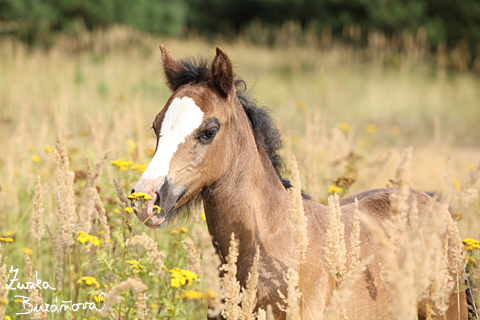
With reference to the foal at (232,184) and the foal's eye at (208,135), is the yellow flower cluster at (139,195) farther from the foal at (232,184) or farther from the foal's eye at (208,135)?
the foal's eye at (208,135)

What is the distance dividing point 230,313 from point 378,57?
11.3 meters

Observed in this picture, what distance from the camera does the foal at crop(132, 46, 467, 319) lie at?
2176mm

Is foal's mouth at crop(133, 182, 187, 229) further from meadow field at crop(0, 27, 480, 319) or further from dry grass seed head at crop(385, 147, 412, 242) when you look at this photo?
dry grass seed head at crop(385, 147, 412, 242)

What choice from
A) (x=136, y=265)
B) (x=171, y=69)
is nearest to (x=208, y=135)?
(x=171, y=69)

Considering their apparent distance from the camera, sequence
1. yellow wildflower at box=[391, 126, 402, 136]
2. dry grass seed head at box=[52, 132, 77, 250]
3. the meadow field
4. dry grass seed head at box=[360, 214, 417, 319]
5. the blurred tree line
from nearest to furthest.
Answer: dry grass seed head at box=[360, 214, 417, 319] < dry grass seed head at box=[52, 132, 77, 250] < the meadow field < yellow wildflower at box=[391, 126, 402, 136] < the blurred tree line

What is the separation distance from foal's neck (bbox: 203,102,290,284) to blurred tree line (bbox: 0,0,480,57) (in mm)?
11215

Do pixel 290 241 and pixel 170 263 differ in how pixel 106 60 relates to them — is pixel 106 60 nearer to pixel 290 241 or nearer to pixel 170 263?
pixel 170 263

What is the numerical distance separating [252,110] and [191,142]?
1.75ft

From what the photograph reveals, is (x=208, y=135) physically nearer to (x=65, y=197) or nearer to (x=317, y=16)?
(x=65, y=197)

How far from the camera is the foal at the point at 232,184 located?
2176 millimetres

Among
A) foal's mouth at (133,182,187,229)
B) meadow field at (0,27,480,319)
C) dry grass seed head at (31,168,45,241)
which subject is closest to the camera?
dry grass seed head at (31,168,45,241)

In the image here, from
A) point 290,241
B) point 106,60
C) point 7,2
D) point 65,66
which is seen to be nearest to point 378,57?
point 106,60

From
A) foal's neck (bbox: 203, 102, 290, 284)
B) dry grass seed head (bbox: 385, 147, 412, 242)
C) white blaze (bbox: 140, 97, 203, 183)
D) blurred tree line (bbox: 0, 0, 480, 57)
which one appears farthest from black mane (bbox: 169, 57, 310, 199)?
blurred tree line (bbox: 0, 0, 480, 57)

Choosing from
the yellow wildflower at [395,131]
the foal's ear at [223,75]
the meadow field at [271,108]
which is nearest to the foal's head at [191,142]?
the foal's ear at [223,75]
